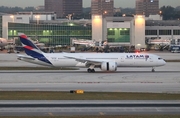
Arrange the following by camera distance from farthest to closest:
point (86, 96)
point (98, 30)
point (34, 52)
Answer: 1. point (98, 30)
2. point (34, 52)
3. point (86, 96)

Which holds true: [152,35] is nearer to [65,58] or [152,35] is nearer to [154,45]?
[154,45]

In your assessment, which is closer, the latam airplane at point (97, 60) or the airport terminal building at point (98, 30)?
the latam airplane at point (97, 60)

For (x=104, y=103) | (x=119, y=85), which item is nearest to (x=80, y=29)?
(x=119, y=85)

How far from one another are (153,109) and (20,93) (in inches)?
606

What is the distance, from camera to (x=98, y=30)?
496 feet

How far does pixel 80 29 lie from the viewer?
526ft

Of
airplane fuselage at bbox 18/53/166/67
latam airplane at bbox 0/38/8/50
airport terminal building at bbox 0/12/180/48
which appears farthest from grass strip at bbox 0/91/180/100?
latam airplane at bbox 0/38/8/50

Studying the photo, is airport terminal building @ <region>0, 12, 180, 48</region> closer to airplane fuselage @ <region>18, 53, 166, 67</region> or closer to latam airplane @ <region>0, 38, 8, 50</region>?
latam airplane @ <region>0, 38, 8, 50</region>

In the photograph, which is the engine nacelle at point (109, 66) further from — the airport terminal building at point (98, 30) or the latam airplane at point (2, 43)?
the latam airplane at point (2, 43)

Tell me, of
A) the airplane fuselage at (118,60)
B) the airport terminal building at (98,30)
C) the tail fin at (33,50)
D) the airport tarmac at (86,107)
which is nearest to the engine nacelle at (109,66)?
the airplane fuselage at (118,60)

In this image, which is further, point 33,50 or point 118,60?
point 33,50

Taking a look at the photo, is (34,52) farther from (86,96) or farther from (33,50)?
(86,96)

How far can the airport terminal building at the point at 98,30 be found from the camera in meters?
149

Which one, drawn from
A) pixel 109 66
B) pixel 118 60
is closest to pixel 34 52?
pixel 109 66
